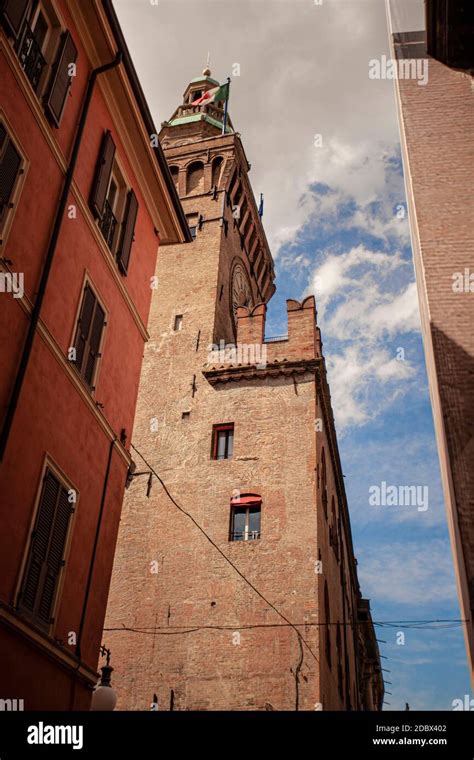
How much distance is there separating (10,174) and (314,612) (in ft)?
44.9

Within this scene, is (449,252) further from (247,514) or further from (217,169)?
(217,169)

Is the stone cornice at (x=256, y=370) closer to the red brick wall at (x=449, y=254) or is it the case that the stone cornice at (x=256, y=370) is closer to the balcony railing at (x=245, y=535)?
the balcony railing at (x=245, y=535)

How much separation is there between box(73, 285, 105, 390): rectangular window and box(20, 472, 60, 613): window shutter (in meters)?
1.82

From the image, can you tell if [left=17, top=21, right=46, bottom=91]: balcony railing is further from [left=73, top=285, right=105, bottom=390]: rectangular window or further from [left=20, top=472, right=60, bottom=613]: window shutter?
[left=20, top=472, right=60, bottom=613]: window shutter

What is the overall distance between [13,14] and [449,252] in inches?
288

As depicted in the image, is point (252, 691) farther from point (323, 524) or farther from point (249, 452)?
point (249, 452)

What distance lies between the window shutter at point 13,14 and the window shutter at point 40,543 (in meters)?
5.24

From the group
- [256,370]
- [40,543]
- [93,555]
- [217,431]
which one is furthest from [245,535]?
[40,543]

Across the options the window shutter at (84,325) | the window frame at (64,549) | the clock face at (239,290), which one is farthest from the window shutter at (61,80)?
the clock face at (239,290)

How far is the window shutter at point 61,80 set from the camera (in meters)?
9.15

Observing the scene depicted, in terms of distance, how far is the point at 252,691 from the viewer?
1722 cm

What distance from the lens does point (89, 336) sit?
33.1 ft

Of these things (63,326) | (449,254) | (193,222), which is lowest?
(63,326)
